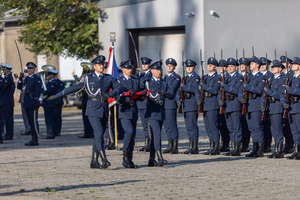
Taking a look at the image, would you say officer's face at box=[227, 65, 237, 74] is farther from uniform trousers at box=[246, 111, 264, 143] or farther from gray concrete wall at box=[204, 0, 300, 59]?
gray concrete wall at box=[204, 0, 300, 59]

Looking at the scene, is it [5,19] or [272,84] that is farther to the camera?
[5,19]

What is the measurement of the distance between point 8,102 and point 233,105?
24.5 feet

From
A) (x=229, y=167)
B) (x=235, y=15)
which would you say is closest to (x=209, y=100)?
(x=229, y=167)

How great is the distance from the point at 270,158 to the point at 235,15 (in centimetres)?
1164

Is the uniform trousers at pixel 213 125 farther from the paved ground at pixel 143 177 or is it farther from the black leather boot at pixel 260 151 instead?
the black leather boot at pixel 260 151

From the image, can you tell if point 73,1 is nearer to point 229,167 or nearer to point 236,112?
point 236,112

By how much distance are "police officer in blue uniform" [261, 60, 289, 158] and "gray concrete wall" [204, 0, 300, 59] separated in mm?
10297

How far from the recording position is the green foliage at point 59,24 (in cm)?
2528

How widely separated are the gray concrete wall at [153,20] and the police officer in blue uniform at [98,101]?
12.2m

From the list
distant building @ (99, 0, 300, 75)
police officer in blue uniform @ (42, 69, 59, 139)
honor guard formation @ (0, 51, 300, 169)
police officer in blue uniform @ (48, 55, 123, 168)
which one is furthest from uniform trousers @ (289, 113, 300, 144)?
distant building @ (99, 0, 300, 75)

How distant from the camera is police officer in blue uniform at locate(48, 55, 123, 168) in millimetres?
9992

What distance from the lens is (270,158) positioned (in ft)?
37.6

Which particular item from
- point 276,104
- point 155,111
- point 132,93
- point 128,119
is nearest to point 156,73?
point 155,111

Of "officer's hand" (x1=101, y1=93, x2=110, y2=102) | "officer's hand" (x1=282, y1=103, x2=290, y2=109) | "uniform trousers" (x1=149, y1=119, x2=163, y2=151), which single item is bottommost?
"uniform trousers" (x1=149, y1=119, x2=163, y2=151)
